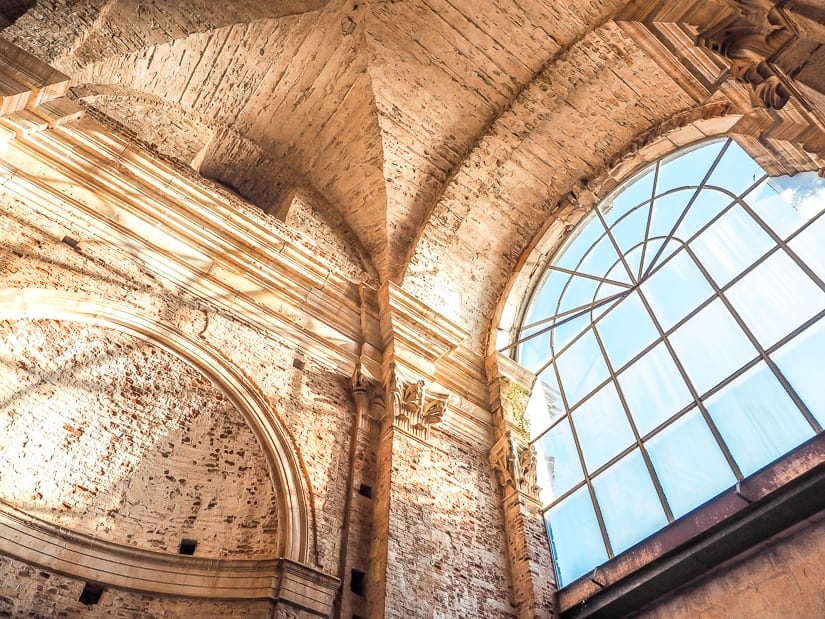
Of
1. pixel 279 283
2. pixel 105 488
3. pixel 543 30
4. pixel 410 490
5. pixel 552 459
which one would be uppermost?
pixel 543 30

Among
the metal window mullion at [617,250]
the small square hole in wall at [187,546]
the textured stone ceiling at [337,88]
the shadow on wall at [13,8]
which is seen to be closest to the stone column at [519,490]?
the metal window mullion at [617,250]

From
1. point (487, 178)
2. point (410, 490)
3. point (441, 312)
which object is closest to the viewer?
point (410, 490)

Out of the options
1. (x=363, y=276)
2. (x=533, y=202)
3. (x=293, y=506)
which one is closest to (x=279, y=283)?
(x=363, y=276)

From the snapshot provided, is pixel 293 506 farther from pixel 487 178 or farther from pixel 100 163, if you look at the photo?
pixel 487 178

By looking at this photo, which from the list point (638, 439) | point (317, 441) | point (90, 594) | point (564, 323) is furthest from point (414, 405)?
point (90, 594)

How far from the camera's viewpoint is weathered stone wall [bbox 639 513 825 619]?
491cm

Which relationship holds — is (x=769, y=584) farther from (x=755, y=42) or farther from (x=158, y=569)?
(x=158, y=569)

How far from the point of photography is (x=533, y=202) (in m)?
10.2

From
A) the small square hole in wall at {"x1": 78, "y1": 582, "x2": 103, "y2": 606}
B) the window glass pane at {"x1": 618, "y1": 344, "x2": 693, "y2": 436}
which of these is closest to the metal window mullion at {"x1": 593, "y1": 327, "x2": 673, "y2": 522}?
the window glass pane at {"x1": 618, "y1": 344, "x2": 693, "y2": 436}

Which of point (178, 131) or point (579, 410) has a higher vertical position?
point (178, 131)

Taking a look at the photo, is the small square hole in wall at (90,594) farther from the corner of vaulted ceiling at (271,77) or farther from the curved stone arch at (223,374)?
the corner of vaulted ceiling at (271,77)

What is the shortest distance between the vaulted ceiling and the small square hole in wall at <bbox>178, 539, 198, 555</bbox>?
4631mm

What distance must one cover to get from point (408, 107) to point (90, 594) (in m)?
7.20

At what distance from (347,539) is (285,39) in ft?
20.7
